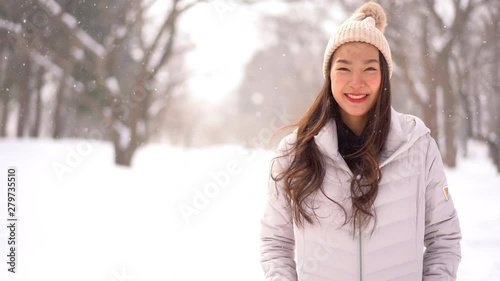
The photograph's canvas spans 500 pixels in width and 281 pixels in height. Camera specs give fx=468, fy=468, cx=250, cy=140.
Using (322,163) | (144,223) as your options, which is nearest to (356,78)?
(322,163)

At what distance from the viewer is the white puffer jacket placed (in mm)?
1521

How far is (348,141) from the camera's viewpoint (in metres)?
1.71

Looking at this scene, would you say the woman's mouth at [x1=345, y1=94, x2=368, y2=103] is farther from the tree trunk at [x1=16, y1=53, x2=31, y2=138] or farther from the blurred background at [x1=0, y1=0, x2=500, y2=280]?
the tree trunk at [x1=16, y1=53, x2=31, y2=138]

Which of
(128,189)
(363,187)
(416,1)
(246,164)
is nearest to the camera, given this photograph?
(363,187)

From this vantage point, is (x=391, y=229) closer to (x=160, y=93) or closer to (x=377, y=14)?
(x=377, y=14)

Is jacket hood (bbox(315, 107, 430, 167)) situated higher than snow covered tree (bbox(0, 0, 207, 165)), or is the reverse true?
snow covered tree (bbox(0, 0, 207, 165))

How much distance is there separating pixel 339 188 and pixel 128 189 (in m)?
5.94

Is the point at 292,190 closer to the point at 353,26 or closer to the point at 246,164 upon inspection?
the point at 353,26

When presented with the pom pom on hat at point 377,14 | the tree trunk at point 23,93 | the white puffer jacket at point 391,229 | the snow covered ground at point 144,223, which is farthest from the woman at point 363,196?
the tree trunk at point 23,93

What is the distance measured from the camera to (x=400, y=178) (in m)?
1.53

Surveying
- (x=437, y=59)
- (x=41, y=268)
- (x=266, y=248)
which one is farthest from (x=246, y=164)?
(x=266, y=248)

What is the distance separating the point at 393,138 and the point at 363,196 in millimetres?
233

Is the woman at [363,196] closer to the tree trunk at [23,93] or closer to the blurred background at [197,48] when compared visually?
the blurred background at [197,48]

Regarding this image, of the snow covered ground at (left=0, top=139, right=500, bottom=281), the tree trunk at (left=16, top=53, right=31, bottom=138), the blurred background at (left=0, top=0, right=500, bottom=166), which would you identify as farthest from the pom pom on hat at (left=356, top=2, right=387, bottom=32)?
the tree trunk at (left=16, top=53, right=31, bottom=138)
